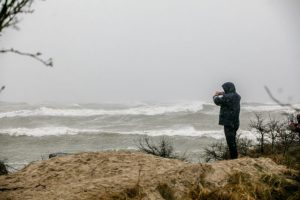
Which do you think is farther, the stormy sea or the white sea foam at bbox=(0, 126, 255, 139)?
the white sea foam at bbox=(0, 126, 255, 139)

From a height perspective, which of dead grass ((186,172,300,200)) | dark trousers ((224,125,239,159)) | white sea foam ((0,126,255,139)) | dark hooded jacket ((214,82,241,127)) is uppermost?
dark hooded jacket ((214,82,241,127))

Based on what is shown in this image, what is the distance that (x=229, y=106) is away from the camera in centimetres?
864

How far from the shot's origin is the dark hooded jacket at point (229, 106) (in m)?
8.57

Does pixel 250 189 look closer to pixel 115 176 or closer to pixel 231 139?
pixel 115 176

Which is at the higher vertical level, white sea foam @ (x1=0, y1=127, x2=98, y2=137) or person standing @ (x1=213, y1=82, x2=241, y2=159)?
person standing @ (x1=213, y1=82, x2=241, y2=159)

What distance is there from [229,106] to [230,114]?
169 millimetres

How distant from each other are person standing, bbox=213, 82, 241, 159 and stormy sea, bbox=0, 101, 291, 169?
628cm

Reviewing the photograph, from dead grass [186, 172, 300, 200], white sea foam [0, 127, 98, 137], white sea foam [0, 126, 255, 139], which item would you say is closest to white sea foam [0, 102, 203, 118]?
white sea foam [0, 127, 98, 137]

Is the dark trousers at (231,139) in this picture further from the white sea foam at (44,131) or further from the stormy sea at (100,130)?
the white sea foam at (44,131)

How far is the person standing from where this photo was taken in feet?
28.0

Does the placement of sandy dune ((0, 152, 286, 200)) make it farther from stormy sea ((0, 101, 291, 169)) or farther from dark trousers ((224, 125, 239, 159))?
stormy sea ((0, 101, 291, 169))

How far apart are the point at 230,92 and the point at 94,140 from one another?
14.6 meters

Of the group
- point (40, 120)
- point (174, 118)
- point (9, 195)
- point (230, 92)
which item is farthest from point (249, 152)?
point (40, 120)

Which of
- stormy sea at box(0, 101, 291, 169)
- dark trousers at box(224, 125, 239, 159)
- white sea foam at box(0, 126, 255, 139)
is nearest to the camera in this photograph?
dark trousers at box(224, 125, 239, 159)
